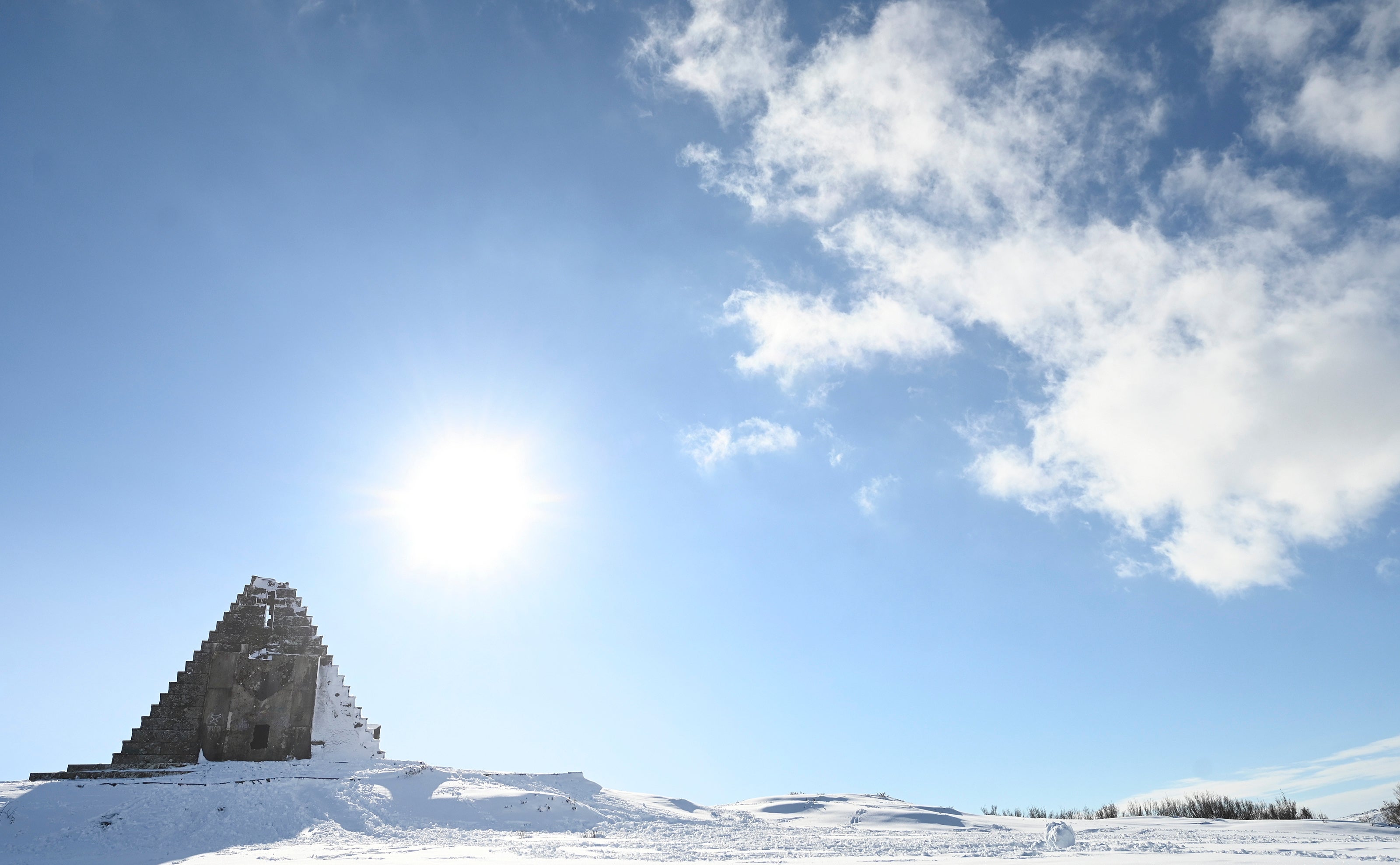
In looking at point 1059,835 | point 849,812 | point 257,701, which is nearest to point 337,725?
point 257,701

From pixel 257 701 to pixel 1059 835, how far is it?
18.4 meters

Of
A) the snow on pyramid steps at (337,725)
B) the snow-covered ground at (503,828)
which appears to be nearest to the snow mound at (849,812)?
the snow-covered ground at (503,828)

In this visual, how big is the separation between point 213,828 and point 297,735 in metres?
8.15

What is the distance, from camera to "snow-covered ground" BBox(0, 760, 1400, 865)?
10164mm

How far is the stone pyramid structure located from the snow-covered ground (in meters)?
1.86

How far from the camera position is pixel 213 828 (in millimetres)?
12570

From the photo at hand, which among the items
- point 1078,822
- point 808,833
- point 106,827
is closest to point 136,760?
point 106,827

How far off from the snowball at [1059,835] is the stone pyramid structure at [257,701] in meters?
16.6

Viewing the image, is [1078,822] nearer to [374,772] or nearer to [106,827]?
[374,772]

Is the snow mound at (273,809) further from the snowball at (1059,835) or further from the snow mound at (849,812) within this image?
the snowball at (1059,835)

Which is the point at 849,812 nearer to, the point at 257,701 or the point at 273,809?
the point at 273,809

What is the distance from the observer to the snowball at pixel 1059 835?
11.3 metres

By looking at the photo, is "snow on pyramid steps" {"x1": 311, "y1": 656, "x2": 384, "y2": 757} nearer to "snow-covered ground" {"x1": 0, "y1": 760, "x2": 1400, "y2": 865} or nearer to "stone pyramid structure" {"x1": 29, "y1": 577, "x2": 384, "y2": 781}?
"stone pyramid structure" {"x1": 29, "y1": 577, "x2": 384, "y2": 781}

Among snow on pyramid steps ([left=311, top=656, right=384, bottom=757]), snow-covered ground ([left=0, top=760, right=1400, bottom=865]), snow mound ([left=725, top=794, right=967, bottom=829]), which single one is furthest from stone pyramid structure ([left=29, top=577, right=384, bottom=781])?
snow mound ([left=725, top=794, right=967, bottom=829])
